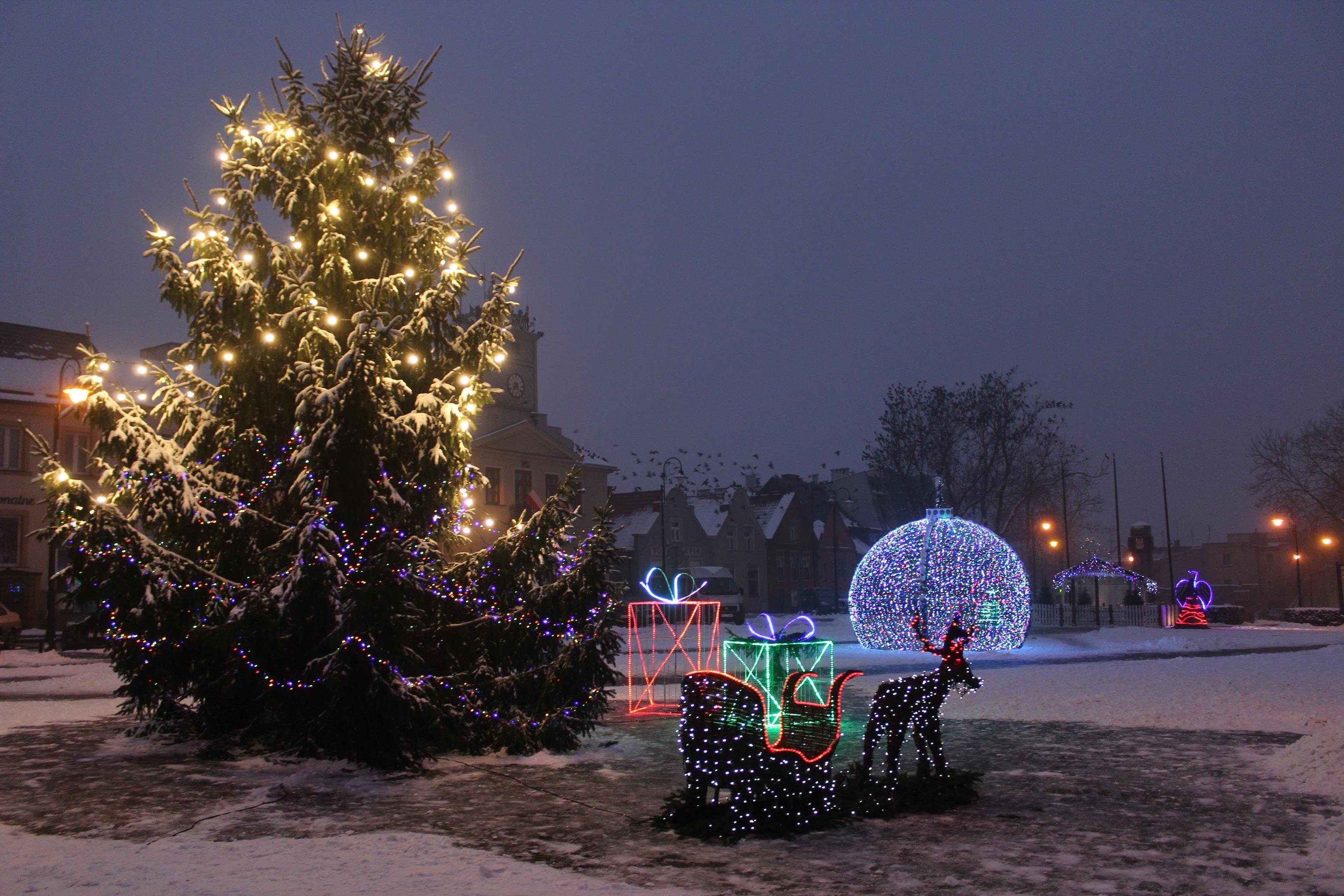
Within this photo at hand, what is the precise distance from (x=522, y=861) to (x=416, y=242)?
746 centimetres

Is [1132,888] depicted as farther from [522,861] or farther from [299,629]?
[299,629]

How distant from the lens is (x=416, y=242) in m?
11.6

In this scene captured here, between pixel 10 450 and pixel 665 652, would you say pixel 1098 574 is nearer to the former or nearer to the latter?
pixel 665 652

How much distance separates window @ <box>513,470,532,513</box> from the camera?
151 feet

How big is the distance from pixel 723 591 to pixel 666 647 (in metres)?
21.5

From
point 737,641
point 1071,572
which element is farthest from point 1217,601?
point 737,641

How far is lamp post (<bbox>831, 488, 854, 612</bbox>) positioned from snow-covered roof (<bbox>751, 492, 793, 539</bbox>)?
3.24 m

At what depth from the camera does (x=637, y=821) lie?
7.64 m

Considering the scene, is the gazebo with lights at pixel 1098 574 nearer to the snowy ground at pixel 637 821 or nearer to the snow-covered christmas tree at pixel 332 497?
the snowy ground at pixel 637 821

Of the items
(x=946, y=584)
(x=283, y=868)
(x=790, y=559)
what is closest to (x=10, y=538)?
(x=946, y=584)

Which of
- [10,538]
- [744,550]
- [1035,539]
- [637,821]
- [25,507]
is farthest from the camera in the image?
[744,550]

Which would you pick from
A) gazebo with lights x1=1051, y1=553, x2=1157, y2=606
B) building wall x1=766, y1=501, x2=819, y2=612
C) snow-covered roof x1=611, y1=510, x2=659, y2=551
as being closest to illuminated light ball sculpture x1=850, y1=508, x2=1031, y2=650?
gazebo with lights x1=1051, y1=553, x2=1157, y2=606

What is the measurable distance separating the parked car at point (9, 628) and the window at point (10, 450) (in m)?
9.44

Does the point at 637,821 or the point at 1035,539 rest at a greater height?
the point at 1035,539
